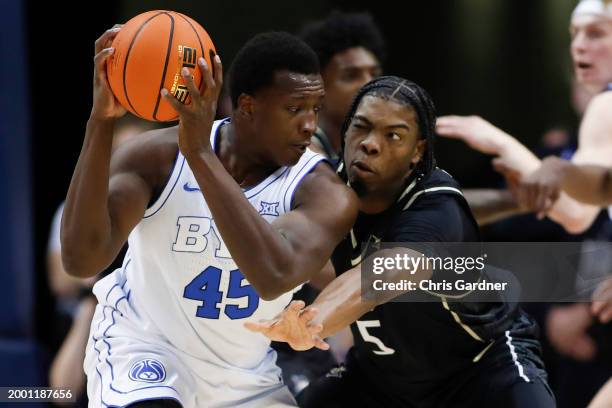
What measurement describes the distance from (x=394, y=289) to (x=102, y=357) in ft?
3.19

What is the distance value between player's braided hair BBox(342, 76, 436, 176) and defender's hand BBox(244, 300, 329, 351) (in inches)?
30.0

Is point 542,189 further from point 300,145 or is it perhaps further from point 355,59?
point 355,59

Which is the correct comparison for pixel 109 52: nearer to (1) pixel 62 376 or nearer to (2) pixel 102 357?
(2) pixel 102 357

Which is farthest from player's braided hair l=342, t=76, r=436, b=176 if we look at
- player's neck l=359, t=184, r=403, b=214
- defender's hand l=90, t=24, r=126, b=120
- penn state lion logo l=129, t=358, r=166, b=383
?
penn state lion logo l=129, t=358, r=166, b=383

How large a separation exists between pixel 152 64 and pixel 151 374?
38.1 inches

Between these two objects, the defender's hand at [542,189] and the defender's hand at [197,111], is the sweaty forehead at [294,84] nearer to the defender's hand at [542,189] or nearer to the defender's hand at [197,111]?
the defender's hand at [197,111]

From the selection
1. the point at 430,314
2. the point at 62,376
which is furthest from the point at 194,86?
the point at 62,376

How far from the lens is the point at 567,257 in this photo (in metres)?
5.00

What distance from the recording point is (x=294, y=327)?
3.01 metres

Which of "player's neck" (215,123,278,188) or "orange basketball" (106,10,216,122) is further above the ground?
"orange basketball" (106,10,216,122)

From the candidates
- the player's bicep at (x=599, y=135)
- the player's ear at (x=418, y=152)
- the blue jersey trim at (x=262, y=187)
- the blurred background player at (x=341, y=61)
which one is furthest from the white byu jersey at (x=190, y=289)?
the blurred background player at (x=341, y=61)

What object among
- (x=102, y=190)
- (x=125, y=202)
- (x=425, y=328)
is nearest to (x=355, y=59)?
(x=425, y=328)

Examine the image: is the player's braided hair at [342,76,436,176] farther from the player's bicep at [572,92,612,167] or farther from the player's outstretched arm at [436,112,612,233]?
the player's bicep at [572,92,612,167]

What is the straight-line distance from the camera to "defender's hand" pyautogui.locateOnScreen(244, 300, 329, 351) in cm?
300
